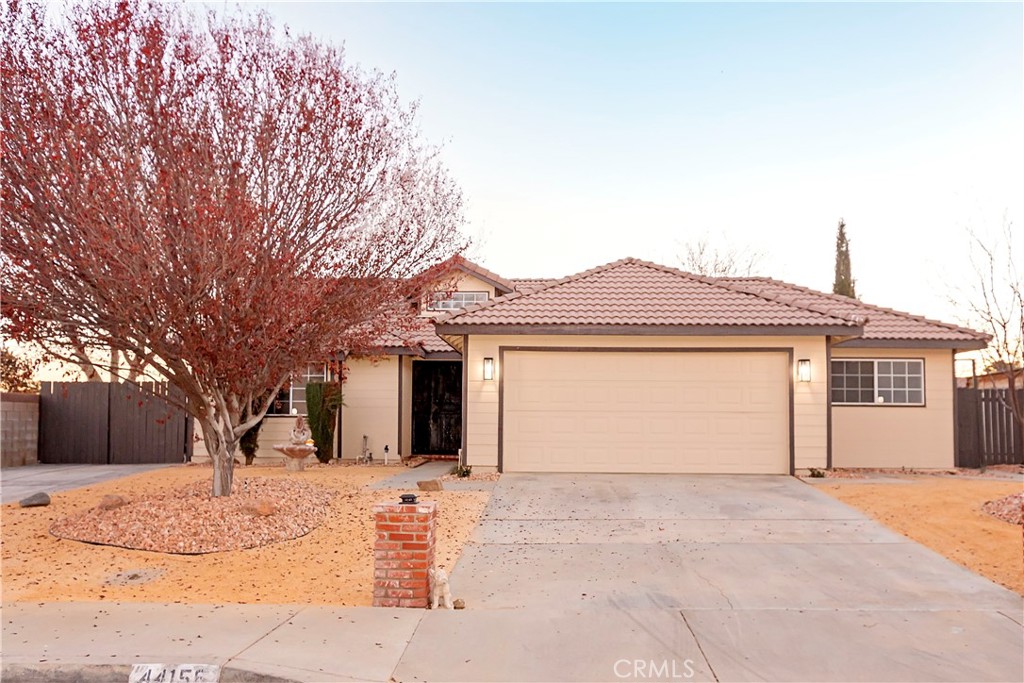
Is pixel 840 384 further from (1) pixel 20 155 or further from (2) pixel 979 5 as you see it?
(1) pixel 20 155

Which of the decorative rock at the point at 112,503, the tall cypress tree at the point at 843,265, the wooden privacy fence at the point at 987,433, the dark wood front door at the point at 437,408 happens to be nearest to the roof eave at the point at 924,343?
the wooden privacy fence at the point at 987,433

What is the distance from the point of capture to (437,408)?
18.2m

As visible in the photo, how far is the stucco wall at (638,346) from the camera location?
13.1 meters

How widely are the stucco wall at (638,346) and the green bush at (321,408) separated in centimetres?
412

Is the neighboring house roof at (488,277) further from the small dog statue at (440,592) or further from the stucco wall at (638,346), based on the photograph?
the small dog statue at (440,592)

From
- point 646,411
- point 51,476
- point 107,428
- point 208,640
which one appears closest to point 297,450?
point 51,476

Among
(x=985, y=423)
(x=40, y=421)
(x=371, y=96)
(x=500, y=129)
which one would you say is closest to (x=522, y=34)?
(x=500, y=129)

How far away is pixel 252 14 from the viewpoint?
1025 centimetres

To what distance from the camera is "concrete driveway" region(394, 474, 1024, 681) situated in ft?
15.7

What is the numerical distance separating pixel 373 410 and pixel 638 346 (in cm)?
674

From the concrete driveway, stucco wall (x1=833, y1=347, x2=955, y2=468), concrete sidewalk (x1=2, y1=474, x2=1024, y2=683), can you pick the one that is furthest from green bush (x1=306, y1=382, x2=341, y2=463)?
stucco wall (x1=833, y1=347, x2=955, y2=468)

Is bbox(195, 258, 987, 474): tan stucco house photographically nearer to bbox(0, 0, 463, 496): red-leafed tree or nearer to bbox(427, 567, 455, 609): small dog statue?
bbox(0, 0, 463, 496): red-leafed tree

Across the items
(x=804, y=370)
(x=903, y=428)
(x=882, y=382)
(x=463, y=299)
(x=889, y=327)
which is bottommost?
(x=903, y=428)

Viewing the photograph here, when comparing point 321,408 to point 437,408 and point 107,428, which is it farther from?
point 107,428
